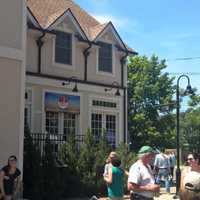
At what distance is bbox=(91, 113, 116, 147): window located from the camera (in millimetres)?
25062

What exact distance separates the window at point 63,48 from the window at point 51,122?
2.28 metres

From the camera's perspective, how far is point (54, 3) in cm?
2661

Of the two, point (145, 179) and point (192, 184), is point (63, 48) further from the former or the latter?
point (192, 184)

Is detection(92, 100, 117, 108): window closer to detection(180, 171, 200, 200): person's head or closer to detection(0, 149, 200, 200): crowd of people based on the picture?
detection(0, 149, 200, 200): crowd of people

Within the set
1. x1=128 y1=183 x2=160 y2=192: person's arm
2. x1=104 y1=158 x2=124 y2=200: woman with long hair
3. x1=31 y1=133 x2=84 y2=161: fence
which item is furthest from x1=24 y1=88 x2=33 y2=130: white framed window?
x1=128 y1=183 x2=160 y2=192: person's arm

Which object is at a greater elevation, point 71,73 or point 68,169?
point 71,73

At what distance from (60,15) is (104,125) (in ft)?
17.6

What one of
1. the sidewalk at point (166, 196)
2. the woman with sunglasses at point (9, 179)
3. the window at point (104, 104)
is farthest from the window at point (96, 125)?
the woman with sunglasses at point (9, 179)

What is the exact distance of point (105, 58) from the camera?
26.0m

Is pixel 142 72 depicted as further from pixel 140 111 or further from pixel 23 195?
pixel 23 195

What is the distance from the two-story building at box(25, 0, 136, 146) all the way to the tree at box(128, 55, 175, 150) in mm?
12654

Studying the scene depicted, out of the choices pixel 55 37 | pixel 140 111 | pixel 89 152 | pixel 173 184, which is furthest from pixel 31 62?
pixel 140 111

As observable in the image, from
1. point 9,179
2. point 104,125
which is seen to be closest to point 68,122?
point 104,125

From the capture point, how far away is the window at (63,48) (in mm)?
23800
